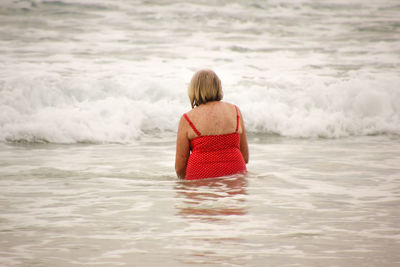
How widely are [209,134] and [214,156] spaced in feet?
0.88

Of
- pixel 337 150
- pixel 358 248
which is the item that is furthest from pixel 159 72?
pixel 358 248

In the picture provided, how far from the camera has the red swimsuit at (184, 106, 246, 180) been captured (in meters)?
5.18

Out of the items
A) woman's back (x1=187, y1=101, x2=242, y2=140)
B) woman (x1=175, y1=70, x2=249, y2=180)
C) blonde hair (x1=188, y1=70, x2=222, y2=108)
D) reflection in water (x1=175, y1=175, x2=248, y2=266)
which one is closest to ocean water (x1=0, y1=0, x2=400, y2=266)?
reflection in water (x1=175, y1=175, x2=248, y2=266)

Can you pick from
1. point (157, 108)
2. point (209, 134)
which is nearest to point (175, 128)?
point (157, 108)

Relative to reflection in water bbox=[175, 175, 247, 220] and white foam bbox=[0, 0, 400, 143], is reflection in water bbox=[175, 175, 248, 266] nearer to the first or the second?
reflection in water bbox=[175, 175, 247, 220]

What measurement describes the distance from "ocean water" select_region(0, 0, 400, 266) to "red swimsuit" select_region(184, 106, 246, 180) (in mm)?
115

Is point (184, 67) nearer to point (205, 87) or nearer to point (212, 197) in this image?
point (205, 87)

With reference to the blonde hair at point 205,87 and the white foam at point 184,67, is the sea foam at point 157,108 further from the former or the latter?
the blonde hair at point 205,87

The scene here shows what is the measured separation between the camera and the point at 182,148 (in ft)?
17.2

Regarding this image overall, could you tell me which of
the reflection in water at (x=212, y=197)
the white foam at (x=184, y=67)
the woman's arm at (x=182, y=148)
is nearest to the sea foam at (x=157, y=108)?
the white foam at (x=184, y=67)

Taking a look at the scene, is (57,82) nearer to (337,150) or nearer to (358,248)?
(337,150)

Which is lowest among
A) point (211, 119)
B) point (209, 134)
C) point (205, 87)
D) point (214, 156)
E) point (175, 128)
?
point (175, 128)

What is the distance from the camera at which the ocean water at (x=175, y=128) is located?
345 cm

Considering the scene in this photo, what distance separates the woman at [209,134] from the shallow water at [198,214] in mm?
168
